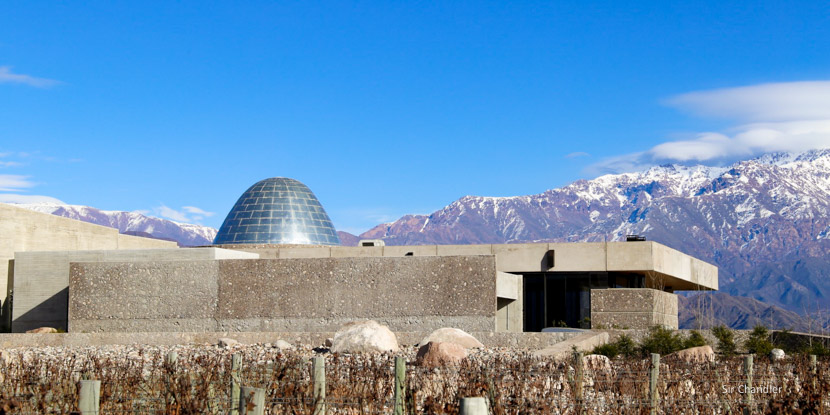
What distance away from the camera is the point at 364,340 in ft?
73.7

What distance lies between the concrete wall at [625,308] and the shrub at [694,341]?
6734mm

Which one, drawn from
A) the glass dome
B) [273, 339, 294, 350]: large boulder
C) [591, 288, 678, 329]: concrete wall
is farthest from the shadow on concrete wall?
[591, 288, 678, 329]: concrete wall

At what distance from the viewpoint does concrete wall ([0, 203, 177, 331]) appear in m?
43.4

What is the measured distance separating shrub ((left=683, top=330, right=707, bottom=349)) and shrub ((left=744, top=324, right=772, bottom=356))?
136cm

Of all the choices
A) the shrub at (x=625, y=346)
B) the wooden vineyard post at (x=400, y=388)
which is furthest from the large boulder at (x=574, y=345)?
the wooden vineyard post at (x=400, y=388)

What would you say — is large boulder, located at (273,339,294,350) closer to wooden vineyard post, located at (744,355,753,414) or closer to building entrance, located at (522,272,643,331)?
wooden vineyard post, located at (744,355,753,414)

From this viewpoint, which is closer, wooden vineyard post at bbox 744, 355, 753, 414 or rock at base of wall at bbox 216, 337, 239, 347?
wooden vineyard post at bbox 744, 355, 753, 414

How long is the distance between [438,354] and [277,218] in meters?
42.7

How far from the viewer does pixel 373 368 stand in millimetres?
13164

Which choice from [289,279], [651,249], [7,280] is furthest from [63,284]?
[651,249]

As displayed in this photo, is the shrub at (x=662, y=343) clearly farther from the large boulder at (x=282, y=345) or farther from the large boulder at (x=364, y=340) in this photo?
the large boulder at (x=282, y=345)

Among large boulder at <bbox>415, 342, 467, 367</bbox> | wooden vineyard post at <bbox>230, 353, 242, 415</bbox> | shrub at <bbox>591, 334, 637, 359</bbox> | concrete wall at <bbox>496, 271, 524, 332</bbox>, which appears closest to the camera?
wooden vineyard post at <bbox>230, 353, 242, 415</bbox>

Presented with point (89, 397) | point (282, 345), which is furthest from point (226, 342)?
point (89, 397)

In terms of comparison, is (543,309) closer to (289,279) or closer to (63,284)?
(289,279)
